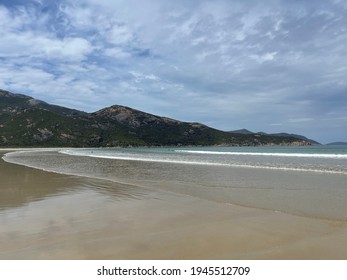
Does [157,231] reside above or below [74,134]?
below

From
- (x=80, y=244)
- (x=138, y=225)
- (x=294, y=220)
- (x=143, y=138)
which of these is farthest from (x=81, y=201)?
(x=143, y=138)

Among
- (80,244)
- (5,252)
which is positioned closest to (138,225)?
(80,244)

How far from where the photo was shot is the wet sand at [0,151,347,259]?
551cm

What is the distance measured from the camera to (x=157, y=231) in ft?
22.7

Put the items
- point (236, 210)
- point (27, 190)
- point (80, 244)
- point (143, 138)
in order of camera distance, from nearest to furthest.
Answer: point (80, 244) → point (236, 210) → point (27, 190) → point (143, 138)

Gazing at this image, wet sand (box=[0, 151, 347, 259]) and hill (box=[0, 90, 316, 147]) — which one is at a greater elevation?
hill (box=[0, 90, 316, 147])

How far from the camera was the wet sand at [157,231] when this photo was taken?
18.1 ft

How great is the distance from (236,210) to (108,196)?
516cm

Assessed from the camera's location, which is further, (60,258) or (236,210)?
(236,210)

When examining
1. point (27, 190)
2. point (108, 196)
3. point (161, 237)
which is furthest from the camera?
point (27, 190)

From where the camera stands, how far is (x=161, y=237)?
6.43m

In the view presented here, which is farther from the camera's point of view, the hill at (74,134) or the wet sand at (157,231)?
the hill at (74,134)

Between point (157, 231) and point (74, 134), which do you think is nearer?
point (157, 231)
